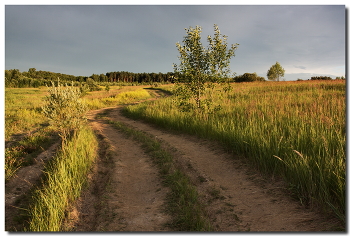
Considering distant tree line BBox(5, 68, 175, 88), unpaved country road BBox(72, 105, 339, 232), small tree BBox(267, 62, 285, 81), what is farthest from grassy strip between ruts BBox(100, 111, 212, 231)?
small tree BBox(267, 62, 285, 81)

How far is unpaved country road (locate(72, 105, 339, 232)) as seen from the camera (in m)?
3.60

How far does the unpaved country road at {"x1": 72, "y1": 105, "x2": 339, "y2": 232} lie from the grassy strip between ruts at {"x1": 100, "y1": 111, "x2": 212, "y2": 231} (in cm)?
19

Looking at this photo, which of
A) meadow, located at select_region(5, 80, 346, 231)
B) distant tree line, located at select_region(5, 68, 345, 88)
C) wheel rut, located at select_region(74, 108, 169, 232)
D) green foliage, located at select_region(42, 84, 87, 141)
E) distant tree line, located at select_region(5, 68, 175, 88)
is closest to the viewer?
meadow, located at select_region(5, 80, 346, 231)

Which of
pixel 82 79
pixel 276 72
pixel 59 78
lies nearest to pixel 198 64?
pixel 59 78

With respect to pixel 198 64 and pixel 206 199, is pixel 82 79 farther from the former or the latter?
pixel 206 199

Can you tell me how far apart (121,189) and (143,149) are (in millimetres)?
3233

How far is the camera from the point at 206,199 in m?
4.55

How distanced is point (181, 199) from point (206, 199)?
56 centimetres

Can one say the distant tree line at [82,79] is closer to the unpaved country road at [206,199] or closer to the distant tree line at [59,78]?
the distant tree line at [59,78]

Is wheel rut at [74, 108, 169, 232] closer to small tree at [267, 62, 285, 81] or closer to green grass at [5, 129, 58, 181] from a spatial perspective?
green grass at [5, 129, 58, 181]

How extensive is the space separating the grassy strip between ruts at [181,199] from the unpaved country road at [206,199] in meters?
0.19

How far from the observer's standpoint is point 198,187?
203 inches

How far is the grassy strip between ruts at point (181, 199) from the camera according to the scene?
3.67 metres

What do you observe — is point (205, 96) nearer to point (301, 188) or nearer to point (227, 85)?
point (227, 85)
